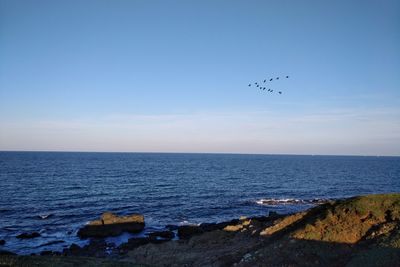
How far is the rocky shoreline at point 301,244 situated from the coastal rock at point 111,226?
10201mm

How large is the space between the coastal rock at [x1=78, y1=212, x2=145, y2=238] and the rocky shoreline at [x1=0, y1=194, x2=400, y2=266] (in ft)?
33.5

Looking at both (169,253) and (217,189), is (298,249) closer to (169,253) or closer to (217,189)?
(169,253)

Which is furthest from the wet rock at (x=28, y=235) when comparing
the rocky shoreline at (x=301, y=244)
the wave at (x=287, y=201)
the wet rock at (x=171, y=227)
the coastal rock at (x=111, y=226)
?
the wave at (x=287, y=201)

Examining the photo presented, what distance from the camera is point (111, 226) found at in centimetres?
4709

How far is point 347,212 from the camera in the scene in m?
27.4

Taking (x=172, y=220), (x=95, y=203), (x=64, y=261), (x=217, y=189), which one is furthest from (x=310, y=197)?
(x=64, y=261)

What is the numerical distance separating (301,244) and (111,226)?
28140mm

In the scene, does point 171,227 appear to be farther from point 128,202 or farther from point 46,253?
point 128,202

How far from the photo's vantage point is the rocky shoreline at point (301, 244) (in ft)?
77.0

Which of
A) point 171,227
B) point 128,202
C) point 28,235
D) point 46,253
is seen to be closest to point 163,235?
point 171,227

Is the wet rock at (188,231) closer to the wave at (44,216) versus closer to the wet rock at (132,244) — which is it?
the wet rock at (132,244)

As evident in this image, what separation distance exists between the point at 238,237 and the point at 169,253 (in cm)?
580

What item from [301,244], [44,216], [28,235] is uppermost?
[301,244]

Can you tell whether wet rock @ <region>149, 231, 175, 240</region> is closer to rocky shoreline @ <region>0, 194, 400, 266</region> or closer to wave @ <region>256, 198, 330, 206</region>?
rocky shoreline @ <region>0, 194, 400, 266</region>
